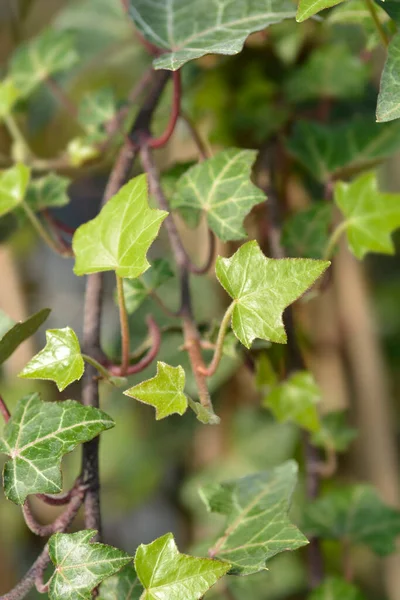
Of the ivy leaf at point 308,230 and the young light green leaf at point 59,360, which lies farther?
the ivy leaf at point 308,230

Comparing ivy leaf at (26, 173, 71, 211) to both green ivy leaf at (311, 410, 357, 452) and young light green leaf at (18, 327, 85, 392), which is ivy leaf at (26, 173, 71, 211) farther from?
green ivy leaf at (311, 410, 357, 452)

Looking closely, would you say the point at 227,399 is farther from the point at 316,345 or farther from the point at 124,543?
the point at 124,543

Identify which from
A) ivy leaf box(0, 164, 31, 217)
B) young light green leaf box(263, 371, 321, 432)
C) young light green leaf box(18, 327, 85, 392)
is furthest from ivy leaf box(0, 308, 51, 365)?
young light green leaf box(263, 371, 321, 432)

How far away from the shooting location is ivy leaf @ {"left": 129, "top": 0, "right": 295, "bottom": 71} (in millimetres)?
501

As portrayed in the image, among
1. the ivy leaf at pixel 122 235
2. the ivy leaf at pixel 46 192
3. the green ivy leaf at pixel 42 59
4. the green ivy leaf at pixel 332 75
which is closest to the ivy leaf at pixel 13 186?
the ivy leaf at pixel 46 192

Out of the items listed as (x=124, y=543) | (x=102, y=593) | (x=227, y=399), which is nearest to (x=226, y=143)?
(x=227, y=399)

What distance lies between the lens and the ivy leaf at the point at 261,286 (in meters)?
0.39

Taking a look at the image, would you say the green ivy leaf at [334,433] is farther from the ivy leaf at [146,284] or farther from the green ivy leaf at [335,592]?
the ivy leaf at [146,284]

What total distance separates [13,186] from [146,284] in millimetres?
149

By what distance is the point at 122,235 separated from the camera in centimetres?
44

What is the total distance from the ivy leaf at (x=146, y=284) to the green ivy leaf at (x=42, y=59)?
347 mm

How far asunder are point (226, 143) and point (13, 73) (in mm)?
277

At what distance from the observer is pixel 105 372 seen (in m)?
0.44

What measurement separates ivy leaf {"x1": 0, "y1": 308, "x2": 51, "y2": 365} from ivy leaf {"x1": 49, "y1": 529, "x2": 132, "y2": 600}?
130 mm
